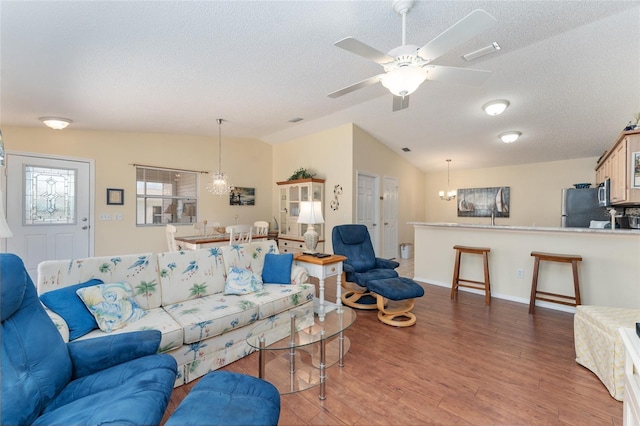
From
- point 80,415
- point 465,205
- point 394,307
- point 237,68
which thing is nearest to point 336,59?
point 237,68

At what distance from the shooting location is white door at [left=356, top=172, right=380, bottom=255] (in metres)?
5.47

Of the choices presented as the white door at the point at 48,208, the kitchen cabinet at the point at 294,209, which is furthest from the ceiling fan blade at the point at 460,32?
the white door at the point at 48,208

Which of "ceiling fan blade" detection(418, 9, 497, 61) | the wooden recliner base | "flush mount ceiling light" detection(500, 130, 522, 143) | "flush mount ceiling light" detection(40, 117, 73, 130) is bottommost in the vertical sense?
the wooden recliner base

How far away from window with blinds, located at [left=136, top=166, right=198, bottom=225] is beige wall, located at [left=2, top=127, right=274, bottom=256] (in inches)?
4.8

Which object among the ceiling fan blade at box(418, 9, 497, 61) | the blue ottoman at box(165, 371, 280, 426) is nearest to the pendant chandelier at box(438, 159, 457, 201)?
the ceiling fan blade at box(418, 9, 497, 61)

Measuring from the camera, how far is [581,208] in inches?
201

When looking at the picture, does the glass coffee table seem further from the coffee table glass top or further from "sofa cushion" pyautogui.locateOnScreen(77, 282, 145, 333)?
"sofa cushion" pyautogui.locateOnScreen(77, 282, 145, 333)

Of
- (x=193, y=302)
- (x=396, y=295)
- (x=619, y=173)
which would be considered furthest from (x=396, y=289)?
(x=619, y=173)

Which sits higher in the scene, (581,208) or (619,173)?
(619,173)

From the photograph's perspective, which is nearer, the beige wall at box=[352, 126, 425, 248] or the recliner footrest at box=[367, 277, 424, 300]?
the recliner footrest at box=[367, 277, 424, 300]

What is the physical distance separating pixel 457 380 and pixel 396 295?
0.94 metres

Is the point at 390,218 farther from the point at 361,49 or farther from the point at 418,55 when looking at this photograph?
the point at 361,49

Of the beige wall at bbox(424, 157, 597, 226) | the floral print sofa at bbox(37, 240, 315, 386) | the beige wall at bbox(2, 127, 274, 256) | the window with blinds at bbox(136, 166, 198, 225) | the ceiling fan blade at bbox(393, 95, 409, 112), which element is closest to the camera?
the floral print sofa at bbox(37, 240, 315, 386)

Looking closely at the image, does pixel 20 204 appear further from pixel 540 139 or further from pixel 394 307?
pixel 540 139
